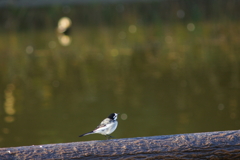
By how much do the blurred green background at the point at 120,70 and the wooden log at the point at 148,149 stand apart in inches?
148

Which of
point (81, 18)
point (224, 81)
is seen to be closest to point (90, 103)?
point (224, 81)

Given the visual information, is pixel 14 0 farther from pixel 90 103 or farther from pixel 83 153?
pixel 83 153

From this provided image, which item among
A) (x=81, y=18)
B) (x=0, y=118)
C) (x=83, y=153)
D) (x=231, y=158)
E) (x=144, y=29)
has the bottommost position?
(x=231, y=158)

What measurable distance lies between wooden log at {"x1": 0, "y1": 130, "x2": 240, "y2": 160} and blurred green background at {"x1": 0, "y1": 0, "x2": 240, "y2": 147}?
3.77 meters

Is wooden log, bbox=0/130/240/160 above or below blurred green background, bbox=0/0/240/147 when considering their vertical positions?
below

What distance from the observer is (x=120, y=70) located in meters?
11.1

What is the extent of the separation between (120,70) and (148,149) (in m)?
8.28

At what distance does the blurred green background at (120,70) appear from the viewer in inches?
287

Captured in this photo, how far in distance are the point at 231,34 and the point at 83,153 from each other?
13910mm

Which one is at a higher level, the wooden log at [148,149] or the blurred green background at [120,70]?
the blurred green background at [120,70]

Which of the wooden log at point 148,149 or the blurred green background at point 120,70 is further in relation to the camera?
the blurred green background at point 120,70

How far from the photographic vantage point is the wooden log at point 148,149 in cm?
282

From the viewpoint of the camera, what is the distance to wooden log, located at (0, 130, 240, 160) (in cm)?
282

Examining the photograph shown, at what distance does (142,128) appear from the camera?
694 centimetres
